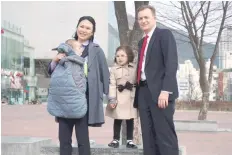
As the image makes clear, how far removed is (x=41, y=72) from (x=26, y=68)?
322 cm

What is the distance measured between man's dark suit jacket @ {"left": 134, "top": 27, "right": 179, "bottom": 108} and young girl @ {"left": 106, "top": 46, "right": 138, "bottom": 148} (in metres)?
0.54

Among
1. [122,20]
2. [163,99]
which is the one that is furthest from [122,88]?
[122,20]

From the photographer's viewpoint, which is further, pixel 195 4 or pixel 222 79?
pixel 222 79

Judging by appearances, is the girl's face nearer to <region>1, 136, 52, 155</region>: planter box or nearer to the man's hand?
the man's hand

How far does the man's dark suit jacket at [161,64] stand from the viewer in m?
3.10

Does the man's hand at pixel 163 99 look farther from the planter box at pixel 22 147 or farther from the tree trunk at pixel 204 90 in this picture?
the tree trunk at pixel 204 90

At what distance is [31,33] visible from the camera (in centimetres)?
Result: 4900

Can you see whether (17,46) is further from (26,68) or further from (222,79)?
(222,79)

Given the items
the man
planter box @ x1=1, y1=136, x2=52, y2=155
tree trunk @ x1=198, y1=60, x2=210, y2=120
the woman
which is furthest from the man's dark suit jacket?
tree trunk @ x1=198, y1=60, x2=210, y2=120

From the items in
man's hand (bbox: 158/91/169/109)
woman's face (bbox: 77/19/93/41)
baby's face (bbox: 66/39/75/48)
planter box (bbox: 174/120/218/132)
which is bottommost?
planter box (bbox: 174/120/218/132)

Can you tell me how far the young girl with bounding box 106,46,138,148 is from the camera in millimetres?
3742

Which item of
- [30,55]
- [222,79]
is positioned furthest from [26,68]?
[222,79]

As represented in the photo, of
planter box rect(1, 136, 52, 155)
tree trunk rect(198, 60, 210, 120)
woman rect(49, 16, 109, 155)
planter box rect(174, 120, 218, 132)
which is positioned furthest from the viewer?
tree trunk rect(198, 60, 210, 120)

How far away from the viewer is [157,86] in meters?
3.18
